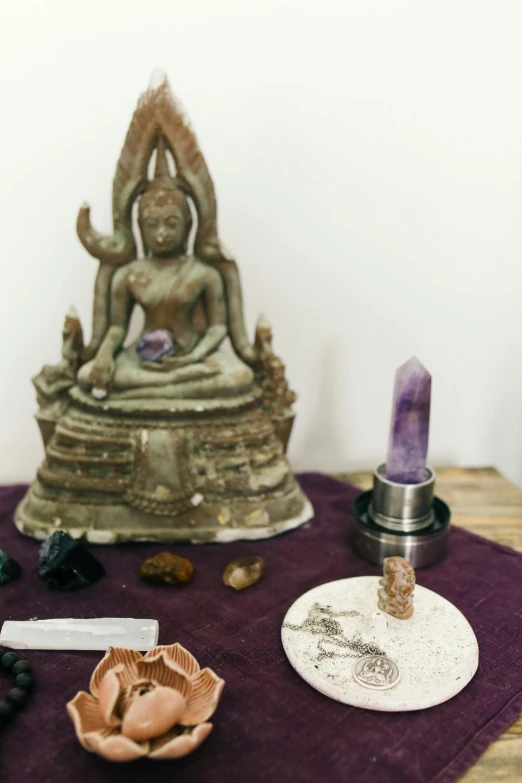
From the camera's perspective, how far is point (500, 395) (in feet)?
7.55

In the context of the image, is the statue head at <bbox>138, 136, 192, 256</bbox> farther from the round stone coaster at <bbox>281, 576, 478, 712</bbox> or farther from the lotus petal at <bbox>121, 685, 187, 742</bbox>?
the lotus petal at <bbox>121, 685, 187, 742</bbox>

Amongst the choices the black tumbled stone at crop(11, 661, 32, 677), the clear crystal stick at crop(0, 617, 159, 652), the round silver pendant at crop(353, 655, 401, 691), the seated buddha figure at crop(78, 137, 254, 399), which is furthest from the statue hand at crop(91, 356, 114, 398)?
the round silver pendant at crop(353, 655, 401, 691)

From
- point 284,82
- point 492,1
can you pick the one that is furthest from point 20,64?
point 492,1

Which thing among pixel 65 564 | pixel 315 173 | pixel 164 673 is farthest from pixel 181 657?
pixel 315 173

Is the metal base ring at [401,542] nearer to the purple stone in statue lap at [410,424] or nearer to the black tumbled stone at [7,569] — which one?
the purple stone in statue lap at [410,424]

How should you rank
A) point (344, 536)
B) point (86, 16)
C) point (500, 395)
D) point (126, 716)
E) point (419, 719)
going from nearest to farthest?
point (126, 716), point (419, 719), point (344, 536), point (86, 16), point (500, 395)

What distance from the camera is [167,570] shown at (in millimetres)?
1457

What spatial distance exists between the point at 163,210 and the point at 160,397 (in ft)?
1.53

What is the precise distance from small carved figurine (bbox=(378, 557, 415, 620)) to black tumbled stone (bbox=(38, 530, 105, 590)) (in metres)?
0.64

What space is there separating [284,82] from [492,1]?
641 mm

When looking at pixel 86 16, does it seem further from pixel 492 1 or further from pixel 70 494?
pixel 70 494

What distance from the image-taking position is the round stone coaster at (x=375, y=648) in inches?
44.9

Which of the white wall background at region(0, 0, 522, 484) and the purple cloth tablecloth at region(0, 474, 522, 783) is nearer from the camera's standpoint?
the purple cloth tablecloth at region(0, 474, 522, 783)

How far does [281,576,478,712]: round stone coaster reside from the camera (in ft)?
3.74
